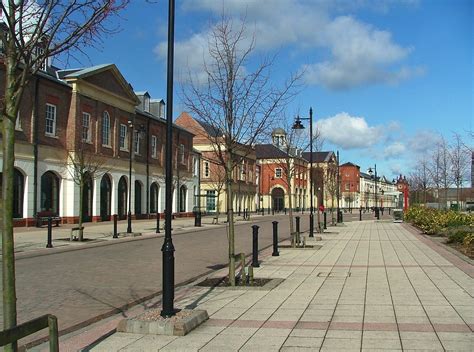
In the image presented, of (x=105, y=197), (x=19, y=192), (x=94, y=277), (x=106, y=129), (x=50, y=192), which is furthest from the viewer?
(x=106, y=129)

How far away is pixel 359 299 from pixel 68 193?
30.0 m

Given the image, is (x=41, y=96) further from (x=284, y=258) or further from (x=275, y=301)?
(x=275, y=301)

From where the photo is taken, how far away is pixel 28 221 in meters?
31.6

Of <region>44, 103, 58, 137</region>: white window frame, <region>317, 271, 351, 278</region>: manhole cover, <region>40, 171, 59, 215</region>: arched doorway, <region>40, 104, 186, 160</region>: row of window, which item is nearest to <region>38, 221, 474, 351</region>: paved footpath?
<region>317, 271, 351, 278</region>: manhole cover

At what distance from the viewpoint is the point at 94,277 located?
1212cm

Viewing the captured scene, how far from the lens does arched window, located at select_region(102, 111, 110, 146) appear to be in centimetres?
4097

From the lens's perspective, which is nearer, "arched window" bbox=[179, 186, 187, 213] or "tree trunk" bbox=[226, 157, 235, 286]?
"tree trunk" bbox=[226, 157, 235, 286]

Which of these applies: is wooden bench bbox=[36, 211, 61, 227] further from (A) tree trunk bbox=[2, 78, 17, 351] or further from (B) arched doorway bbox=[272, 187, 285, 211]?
(B) arched doorway bbox=[272, 187, 285, 211]

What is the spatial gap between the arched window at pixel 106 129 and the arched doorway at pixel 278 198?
60.3m

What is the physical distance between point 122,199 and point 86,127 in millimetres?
7753

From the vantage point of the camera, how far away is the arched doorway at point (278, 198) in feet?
326

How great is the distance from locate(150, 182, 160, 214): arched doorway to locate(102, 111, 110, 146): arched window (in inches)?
354

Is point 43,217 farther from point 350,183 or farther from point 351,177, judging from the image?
point 351,177

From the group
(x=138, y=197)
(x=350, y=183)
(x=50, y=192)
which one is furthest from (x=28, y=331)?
(x=350, y=183)
